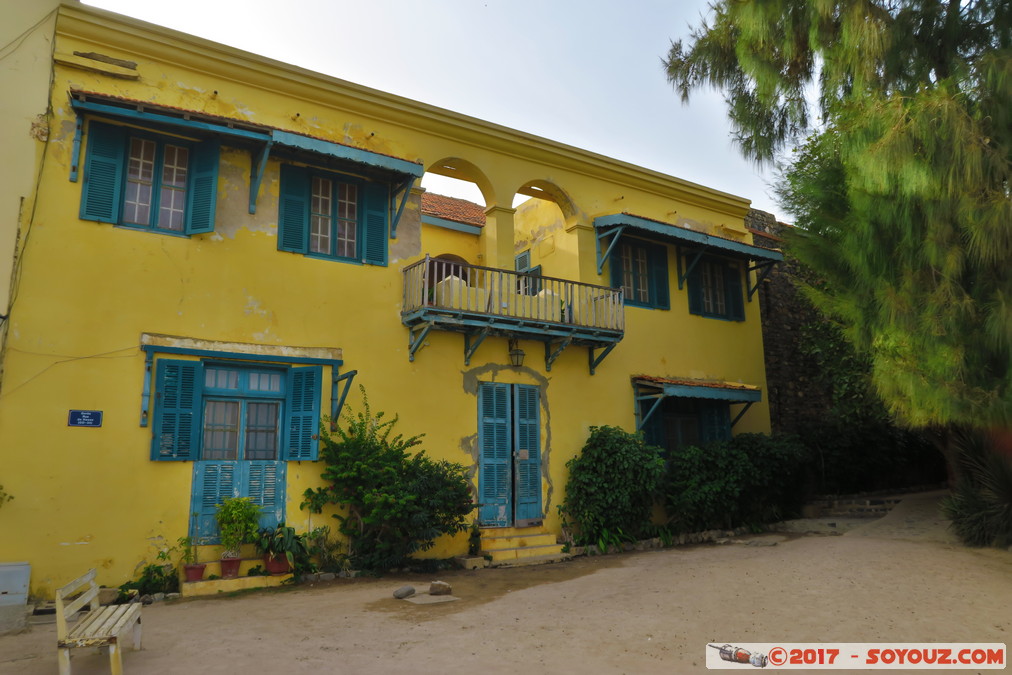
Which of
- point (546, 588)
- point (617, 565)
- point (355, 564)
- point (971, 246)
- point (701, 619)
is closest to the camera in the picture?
point (701, 619)

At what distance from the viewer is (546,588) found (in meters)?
9.05

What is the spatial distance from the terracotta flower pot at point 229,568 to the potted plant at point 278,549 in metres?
0.37

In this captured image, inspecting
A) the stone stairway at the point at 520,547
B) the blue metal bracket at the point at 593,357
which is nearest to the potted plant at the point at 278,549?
the stone stairway at the point at 520,547

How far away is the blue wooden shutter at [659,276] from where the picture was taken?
48.1 ft

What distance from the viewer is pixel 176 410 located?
9352mm

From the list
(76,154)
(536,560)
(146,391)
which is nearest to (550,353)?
(536,560)

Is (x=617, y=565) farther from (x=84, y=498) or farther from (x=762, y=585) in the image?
(x=84, y=498)

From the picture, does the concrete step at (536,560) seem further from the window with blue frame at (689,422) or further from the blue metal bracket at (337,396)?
the window with blue frame at (689,422)

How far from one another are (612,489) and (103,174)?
28.5 feet

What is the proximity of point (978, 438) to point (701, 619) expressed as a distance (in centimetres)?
599

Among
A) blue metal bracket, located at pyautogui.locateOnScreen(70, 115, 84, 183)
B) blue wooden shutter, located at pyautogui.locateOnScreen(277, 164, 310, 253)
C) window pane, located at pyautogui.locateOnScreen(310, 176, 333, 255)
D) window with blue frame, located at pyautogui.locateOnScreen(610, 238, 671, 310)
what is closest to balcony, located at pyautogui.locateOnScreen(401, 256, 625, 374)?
window with blue frame, located at pyautogui.locateOnScreen(610, 238, 671, 310)

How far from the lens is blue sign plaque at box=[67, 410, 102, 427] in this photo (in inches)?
345

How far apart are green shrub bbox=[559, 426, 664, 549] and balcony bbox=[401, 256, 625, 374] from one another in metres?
1.70

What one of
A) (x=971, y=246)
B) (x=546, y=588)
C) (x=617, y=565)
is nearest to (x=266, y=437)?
(x=546, y=588)
